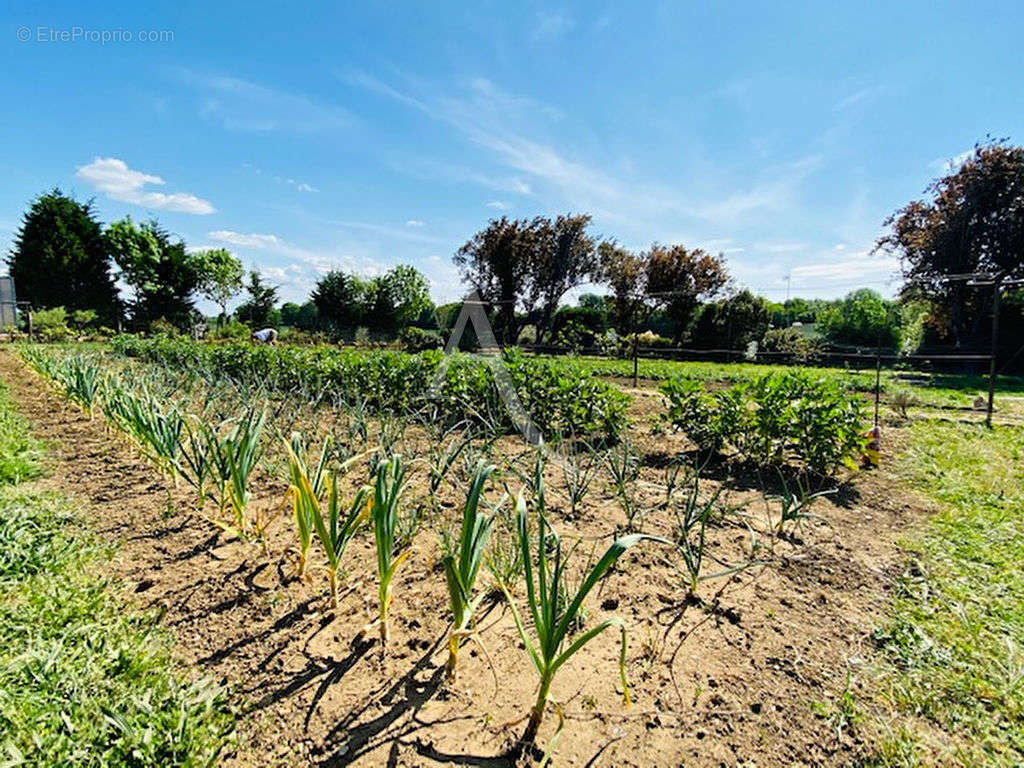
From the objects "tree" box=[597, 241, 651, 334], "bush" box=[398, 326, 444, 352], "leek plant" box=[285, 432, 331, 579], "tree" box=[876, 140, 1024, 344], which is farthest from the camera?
"tree" box=[597, 241, 651, 334]

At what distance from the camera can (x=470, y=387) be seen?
5.77 m

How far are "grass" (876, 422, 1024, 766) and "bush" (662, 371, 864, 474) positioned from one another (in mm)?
820

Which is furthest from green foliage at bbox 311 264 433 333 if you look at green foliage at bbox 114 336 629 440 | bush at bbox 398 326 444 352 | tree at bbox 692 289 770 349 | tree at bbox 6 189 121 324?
green foliage at bbox 114 336 629 440

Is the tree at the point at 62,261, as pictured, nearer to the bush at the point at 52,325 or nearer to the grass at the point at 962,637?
the bush at the point at 52,325

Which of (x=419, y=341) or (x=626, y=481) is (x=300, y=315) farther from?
(x=626, y=481)

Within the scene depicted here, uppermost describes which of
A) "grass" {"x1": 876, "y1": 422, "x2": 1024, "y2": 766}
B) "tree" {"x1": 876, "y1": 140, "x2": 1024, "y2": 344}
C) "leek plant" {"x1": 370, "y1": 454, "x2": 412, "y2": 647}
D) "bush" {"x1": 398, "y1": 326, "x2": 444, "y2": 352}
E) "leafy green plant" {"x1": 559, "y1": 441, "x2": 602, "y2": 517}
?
"tree" {"x1": 876, "y1": 140, "x2": 1024, "y2": 344}

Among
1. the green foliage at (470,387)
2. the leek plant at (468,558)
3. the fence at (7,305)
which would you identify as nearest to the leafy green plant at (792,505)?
the green foliage at (470,387)

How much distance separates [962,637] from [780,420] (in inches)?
87.4

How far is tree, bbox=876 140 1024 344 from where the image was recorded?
17.1 meters

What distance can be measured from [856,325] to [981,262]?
459 cm

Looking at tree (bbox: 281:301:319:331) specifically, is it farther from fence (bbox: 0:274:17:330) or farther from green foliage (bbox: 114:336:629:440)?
green foliage (bbox: 114:336:629:440)

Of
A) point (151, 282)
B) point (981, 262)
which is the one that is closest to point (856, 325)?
point (981, 262)

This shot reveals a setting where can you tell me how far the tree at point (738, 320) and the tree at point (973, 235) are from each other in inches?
212

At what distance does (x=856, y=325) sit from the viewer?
21562mm
